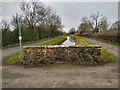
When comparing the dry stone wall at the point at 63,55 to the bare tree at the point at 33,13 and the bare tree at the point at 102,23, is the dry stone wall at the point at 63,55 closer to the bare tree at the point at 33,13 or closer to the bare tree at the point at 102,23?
the bare tree at the point at 33,13

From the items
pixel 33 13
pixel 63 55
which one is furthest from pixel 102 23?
pixel 63 55

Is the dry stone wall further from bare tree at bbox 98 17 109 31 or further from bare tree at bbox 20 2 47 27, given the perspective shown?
bare tree at bbox 98 17 109 31

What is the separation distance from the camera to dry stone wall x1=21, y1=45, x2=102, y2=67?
10047 mm

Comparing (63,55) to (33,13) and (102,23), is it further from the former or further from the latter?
(102,23)

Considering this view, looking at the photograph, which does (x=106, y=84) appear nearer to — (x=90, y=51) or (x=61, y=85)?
(x=61, y=85)

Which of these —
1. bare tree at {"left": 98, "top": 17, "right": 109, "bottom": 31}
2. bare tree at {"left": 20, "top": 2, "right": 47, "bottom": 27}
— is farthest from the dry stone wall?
bare tree at {"left": 98, "top": 17, "right": 109, "bottom": 31}

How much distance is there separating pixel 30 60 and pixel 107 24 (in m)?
61.1

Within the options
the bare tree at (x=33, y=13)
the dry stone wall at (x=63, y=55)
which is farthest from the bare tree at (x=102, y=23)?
the dry stone wall at (x=63, y=55)

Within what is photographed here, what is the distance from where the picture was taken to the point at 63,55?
10633 millimetres

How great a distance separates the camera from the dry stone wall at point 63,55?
10.0 meters

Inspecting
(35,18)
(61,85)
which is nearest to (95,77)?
(61,85)

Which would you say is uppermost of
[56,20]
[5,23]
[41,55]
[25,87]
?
[56,20]

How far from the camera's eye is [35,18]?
135 feet

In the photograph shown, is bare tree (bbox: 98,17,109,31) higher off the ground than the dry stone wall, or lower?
higher
